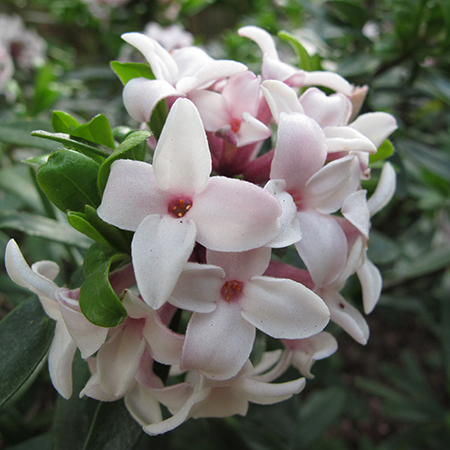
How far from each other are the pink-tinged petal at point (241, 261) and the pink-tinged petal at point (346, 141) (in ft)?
0.59

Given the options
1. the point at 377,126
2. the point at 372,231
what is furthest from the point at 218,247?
the point at 372,231

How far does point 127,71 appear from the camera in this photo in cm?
64

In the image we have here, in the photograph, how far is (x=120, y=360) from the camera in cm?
53

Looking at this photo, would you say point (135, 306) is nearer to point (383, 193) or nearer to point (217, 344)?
point (217, 344)

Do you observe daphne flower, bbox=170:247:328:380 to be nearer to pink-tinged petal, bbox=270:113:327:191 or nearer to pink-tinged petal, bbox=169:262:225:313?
pink-tinged petal, bbox=169:262:225:313

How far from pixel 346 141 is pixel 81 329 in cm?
43

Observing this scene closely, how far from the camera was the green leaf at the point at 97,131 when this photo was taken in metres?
0.57

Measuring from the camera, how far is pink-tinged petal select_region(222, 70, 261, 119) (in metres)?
0.61

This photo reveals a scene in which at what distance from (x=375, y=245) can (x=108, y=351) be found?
83 centimetres

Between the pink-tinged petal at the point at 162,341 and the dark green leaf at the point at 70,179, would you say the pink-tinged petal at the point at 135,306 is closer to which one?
the pink-tinged petal at the point at 162,341

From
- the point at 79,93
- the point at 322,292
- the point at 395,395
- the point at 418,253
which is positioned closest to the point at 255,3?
the point at 79,93

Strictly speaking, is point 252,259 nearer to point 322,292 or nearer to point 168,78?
point 322,292

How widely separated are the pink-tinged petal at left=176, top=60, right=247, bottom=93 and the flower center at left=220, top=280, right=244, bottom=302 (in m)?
0.29

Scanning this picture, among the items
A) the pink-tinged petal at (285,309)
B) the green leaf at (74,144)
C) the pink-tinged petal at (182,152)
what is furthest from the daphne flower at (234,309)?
the green leaf at (74,144)
